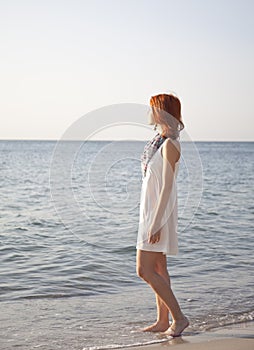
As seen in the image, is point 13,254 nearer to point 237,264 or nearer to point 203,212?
point 237,264

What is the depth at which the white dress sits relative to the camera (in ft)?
16.2

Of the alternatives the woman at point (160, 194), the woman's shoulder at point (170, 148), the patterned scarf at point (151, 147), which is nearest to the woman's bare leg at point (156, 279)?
the woman at point (160, 194)

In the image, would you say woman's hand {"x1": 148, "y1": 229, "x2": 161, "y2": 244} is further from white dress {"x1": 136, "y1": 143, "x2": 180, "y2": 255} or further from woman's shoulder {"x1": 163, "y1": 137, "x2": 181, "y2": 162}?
woman's shoulder {"x1": 163, "y1": 137, "x2": 181, "y2": 162}

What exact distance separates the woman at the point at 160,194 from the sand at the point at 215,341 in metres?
0.24

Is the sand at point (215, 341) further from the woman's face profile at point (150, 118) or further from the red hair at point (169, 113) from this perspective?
the woman's face profile at point (150, 118)

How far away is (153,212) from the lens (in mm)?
4945

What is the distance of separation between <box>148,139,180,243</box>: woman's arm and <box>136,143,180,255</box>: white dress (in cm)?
4

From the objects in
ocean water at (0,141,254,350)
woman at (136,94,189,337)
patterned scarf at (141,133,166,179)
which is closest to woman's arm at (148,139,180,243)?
woman at (136,94,189,337)

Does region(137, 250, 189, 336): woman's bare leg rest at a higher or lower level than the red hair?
lower

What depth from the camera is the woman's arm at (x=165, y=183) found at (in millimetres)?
4863

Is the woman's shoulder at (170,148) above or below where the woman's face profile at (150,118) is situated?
below

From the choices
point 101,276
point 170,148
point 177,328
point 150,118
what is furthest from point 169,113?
point 101,276

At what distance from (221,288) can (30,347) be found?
2920mm

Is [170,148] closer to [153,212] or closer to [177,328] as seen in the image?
[153,212]
